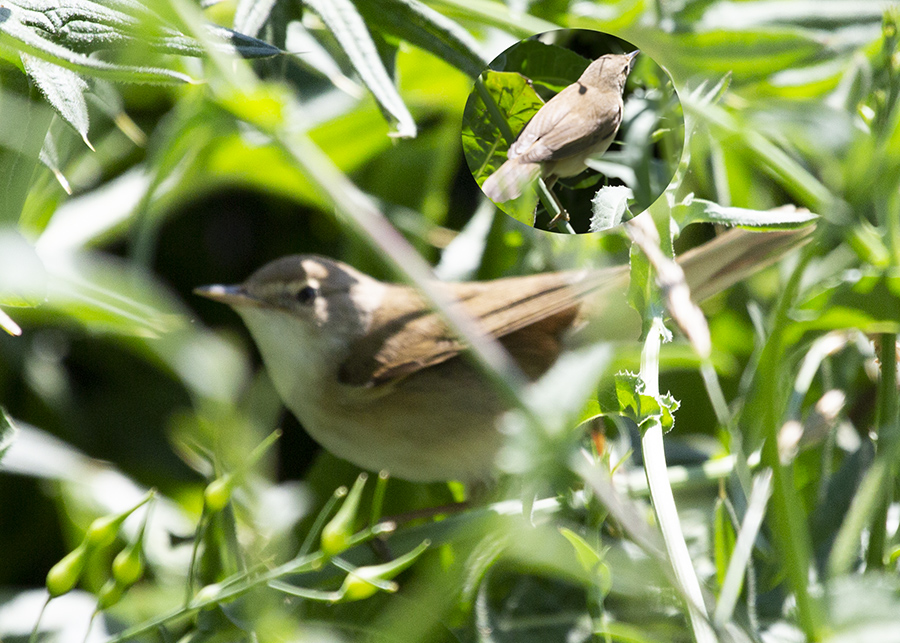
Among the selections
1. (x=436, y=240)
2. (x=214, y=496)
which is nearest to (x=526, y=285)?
(x=436, y=240)

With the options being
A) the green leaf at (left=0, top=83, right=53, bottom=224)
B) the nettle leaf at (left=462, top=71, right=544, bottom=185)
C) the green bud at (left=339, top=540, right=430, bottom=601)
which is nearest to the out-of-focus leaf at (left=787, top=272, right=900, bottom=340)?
the nettle leaf at (left=462, top=71, right=544, bottom=185)

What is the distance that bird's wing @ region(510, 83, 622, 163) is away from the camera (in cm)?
75

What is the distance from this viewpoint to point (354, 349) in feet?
5.39

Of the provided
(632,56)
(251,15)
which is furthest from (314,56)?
(632,56)

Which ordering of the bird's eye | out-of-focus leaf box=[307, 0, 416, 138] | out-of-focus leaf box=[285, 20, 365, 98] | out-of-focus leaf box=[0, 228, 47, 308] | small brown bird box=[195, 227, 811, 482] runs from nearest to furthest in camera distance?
out-of-focus leaf box=[0, 228, 47, 308] → out-of-focus leaf box=[307, 0, 416, 138] → out-of-focus leaf box=[285, 20, 365, 98] → small brown bird box=[195, 227, 811, 482] → the bird's eye

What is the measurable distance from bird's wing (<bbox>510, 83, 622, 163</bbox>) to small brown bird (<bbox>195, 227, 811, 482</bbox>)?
46 cm

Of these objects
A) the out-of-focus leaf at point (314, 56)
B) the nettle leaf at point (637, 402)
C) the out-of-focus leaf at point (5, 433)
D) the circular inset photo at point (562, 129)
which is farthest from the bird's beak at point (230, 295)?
the nettle leaf at point (637, 402)

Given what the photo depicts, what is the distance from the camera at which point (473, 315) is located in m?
1.40

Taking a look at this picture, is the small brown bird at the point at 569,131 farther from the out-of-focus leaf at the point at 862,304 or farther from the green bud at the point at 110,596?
the green bud at the point at 110,596

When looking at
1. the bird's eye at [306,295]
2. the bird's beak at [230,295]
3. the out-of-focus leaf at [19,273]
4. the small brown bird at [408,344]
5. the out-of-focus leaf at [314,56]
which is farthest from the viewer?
the bird's eye at [306,295]

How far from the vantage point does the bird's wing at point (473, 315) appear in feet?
4.60

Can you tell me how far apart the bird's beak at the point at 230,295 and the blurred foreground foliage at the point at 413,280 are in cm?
14

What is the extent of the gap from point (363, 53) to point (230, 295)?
770 mm

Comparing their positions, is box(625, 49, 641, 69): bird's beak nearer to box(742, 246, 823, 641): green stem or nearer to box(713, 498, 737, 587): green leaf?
box(742, 246, 823, 641): green stem
